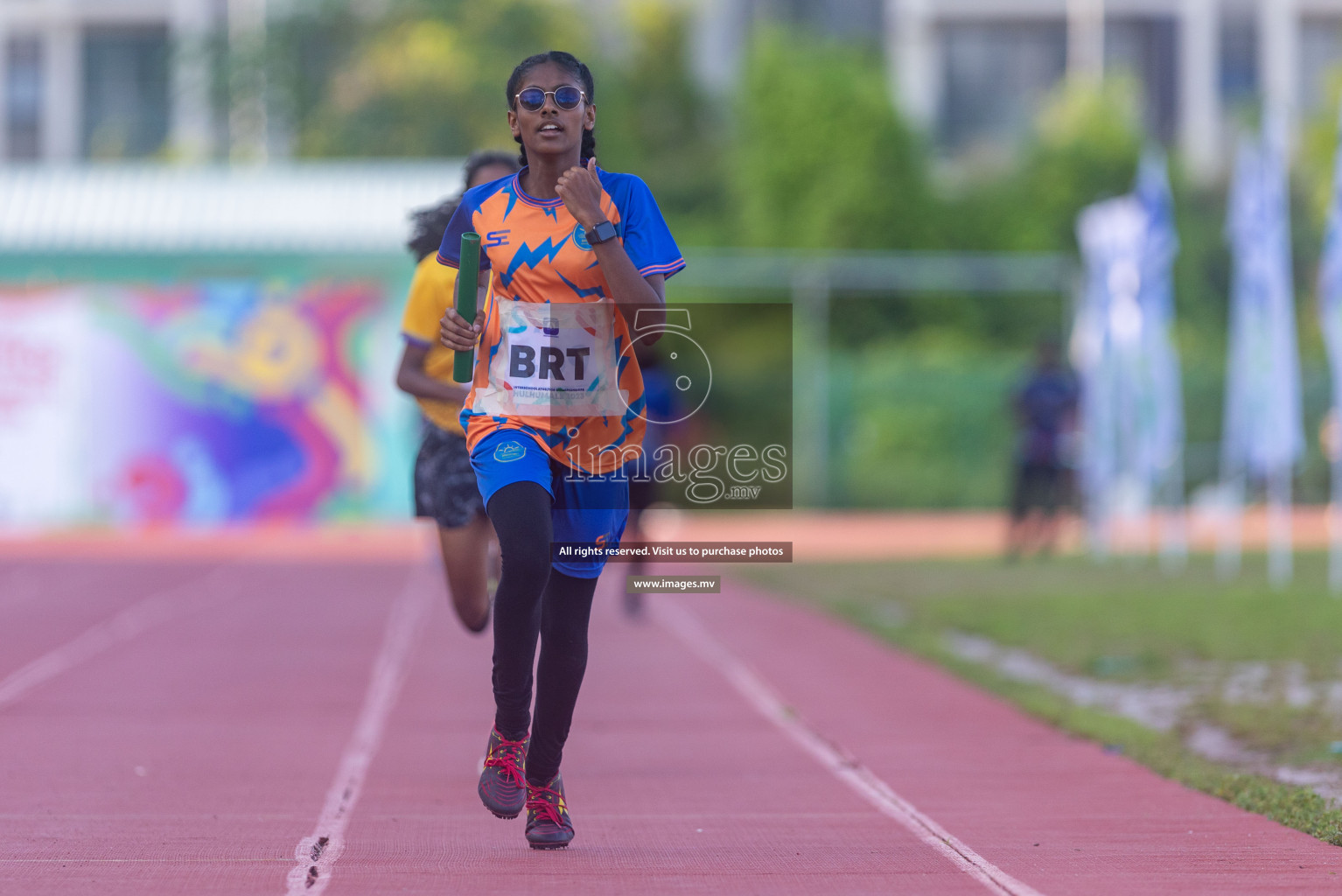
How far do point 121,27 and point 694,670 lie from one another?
4372 cm

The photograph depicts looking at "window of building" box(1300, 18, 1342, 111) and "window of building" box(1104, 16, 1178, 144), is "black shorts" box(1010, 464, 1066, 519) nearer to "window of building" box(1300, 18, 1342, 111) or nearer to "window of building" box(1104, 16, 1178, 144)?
"window of building" box(1104, 16, 1178, 144)

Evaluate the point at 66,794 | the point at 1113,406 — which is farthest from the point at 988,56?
the point at 66,794

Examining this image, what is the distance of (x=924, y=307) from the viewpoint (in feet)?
120

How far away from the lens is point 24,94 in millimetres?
51188

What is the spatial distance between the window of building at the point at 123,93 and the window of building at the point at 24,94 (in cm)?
160

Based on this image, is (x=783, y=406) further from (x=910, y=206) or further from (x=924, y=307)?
(x=910, y=206)

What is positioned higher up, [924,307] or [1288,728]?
[924,307]

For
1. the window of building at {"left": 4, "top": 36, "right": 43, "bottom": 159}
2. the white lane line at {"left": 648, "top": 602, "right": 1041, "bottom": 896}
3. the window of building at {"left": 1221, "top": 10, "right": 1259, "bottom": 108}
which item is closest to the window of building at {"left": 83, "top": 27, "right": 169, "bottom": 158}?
the window of building at {"left": 4, "top": 36, "right": 43, "bottom": 159}

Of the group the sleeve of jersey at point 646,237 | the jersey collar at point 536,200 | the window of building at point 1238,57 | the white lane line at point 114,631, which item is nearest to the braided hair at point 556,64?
the jersey collar at point 536,200

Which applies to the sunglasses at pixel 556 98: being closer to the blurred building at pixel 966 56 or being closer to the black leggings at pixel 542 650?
the black leggings at pixel 542 650

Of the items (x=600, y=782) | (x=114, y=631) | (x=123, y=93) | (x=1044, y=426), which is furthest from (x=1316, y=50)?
(x=600, y=782)

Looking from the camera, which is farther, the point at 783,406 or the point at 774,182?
the point at 774,182

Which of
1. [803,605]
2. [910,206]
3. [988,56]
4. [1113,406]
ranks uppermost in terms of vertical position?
[988,56]

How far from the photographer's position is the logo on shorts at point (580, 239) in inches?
190
